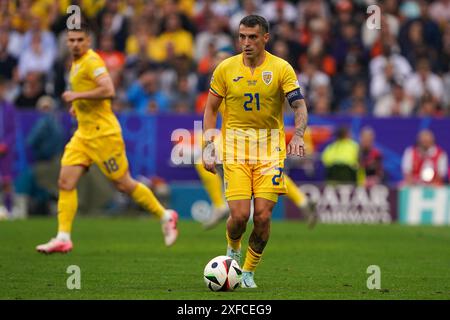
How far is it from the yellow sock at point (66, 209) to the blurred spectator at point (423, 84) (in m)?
11.4

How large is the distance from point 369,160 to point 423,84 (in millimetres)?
2471

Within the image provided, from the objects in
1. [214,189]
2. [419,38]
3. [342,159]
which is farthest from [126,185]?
[419,38]

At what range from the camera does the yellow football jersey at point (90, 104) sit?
43.2 ft

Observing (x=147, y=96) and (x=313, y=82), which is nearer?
(x=147, y=96)

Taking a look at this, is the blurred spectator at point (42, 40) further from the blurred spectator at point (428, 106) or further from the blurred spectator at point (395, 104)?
the blurred spectator at point (428, 106)

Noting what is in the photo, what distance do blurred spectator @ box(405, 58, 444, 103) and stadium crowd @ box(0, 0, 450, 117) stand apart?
0.02m

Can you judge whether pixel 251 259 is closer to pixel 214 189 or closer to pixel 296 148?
pixel 296 148

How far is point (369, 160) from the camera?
2166 centimetres

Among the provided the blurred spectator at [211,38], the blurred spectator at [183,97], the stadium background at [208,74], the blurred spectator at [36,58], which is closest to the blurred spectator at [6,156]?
the stadium background at [208,74]

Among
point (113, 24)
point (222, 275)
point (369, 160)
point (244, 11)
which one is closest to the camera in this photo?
point (222, 275)

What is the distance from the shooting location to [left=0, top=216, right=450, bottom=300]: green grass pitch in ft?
31.7

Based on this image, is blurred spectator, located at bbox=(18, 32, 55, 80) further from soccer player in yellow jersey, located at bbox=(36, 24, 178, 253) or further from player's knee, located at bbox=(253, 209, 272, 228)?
player's knee, located at bbox=(253, 209, 272, 228)

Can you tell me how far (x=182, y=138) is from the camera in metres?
21.3
